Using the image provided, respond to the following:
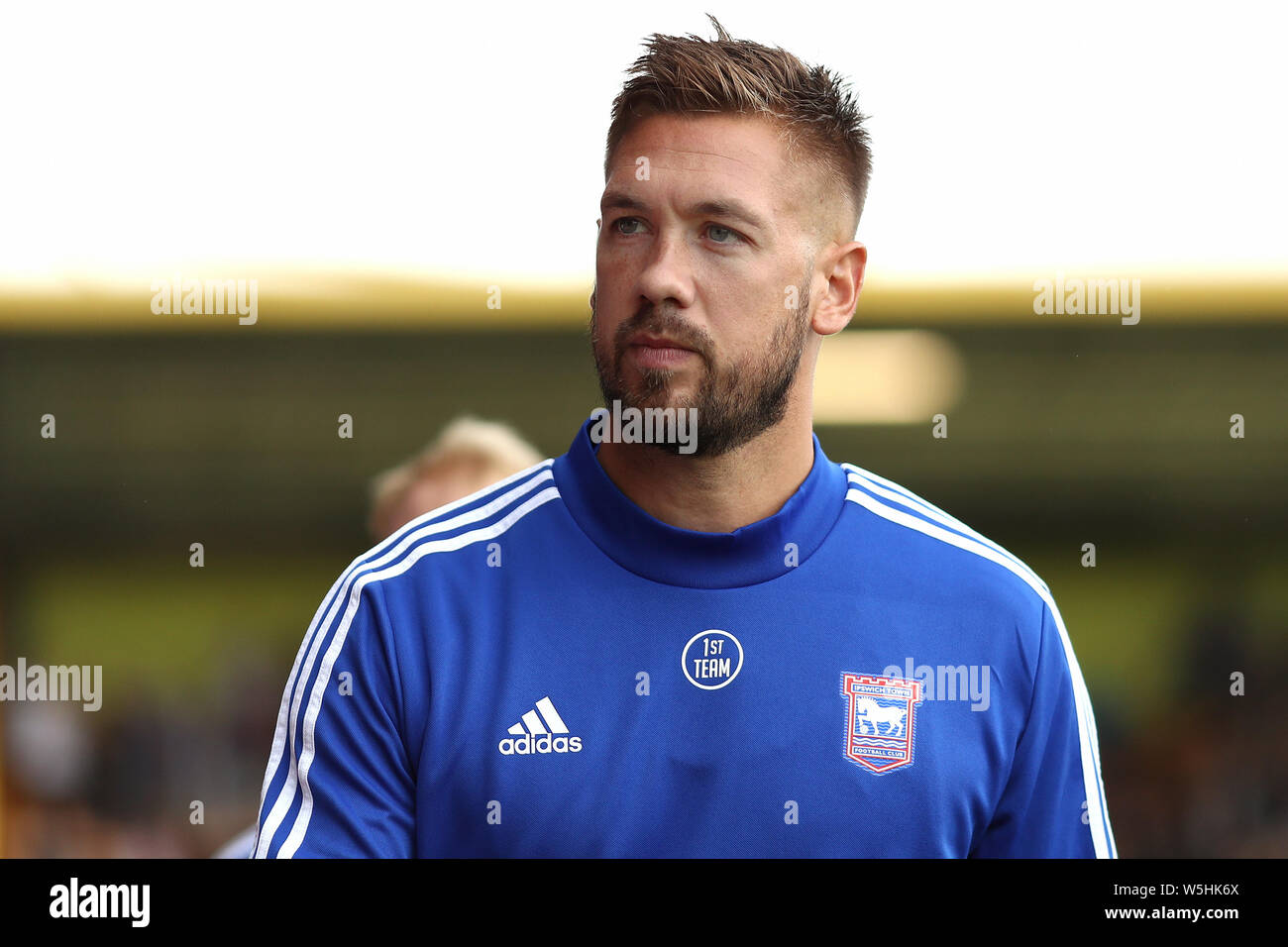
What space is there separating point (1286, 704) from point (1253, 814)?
0.51 metres

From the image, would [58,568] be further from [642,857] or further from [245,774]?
[642,857]

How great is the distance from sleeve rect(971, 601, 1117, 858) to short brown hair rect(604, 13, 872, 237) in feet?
2.63

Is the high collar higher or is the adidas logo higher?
the high collar

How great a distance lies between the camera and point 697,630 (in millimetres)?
1594

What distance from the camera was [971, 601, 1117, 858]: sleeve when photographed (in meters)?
1.64

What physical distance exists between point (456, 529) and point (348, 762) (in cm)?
37

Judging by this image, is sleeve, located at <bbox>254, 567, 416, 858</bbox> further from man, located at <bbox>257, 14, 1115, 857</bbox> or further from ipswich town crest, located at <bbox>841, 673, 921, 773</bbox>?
ipswich town crest, located at <bbox>841, 673, 921, 773</bbox>

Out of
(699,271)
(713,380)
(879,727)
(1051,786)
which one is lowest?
(1051,786)

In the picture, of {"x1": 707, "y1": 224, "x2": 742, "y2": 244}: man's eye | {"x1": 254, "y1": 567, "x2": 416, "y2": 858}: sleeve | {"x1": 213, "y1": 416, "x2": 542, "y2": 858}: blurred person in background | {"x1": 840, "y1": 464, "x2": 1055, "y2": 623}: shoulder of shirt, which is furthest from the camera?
A: {"x1": 213, "y1": 416, "x2": 542, "y2": 858}: blurred person in background

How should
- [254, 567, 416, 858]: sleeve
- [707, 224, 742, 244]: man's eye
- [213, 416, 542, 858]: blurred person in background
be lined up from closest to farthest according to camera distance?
[254, 567, 416, 858]: sleeve → [707, 224, 742, 244]: man's eye → [213, 416, 542, 858]: blurred person in background

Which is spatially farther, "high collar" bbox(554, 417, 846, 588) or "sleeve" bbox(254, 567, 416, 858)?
"high collar" bbox(554, 417, 846, 588)

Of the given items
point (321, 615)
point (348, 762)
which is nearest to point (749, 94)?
point (321, 615)

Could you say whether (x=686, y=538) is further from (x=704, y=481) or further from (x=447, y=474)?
(x=447, y=474)

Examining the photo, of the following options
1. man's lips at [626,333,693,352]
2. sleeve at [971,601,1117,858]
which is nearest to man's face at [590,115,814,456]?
man's lips at [626,333,693,352]
